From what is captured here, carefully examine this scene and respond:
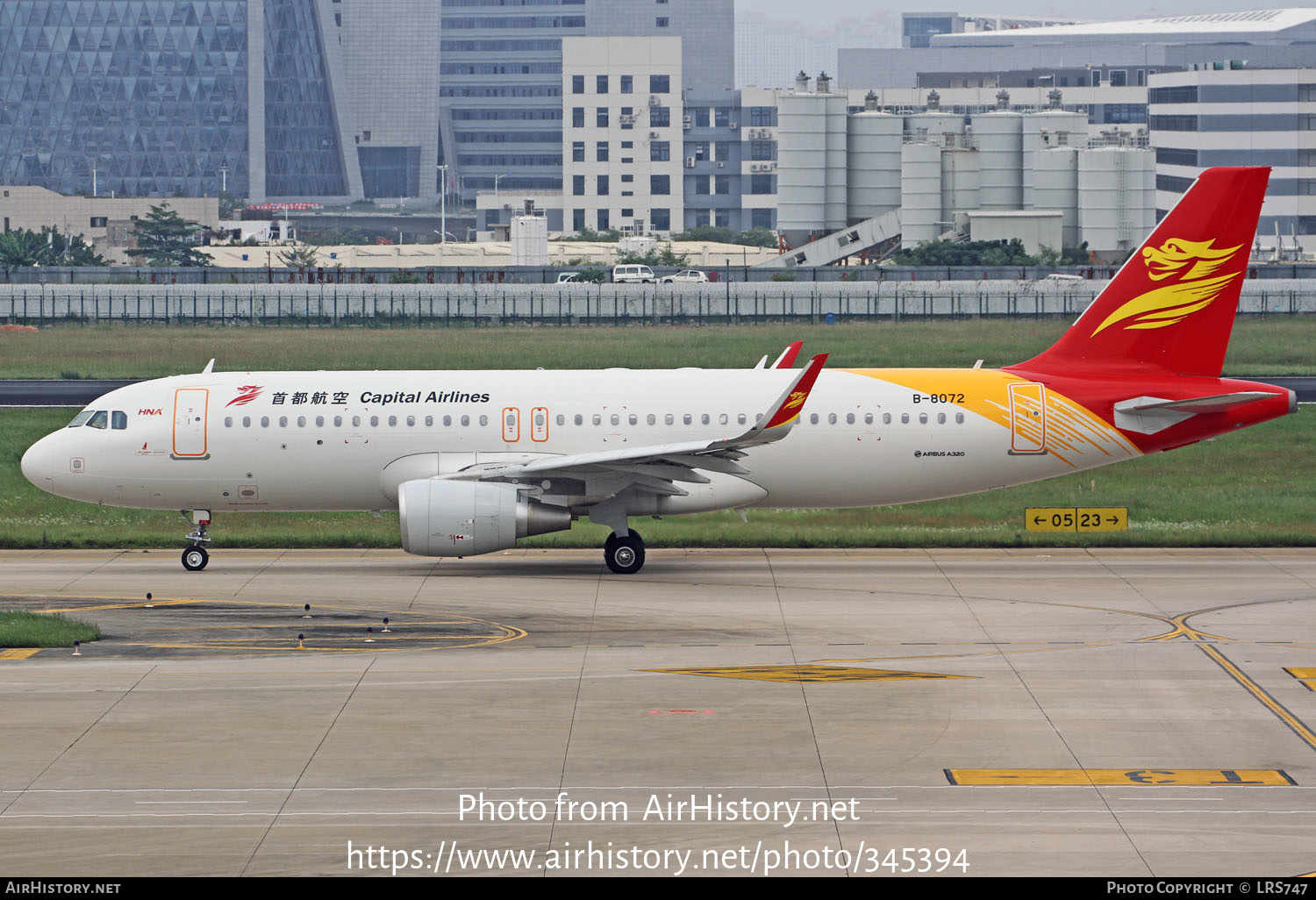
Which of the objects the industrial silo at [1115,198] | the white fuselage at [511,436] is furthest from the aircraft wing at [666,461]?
the industrial silo at [1115,198]

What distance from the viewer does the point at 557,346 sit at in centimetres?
7712

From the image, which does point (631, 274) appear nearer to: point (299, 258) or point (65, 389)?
point (299, 258)

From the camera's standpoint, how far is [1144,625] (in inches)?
1150

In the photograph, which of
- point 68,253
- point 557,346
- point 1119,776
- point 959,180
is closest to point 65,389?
point 557,346

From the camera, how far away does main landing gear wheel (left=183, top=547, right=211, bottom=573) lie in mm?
35812

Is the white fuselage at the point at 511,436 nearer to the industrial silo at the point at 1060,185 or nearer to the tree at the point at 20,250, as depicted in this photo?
the industrial silo at the point at 1060,185

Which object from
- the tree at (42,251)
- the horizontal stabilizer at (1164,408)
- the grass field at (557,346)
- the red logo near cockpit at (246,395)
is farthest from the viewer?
the tree at (42,251)

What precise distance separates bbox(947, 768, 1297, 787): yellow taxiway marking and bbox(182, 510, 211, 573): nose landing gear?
20.9 m

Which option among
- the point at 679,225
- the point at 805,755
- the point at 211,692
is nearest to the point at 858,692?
the point at 805,755

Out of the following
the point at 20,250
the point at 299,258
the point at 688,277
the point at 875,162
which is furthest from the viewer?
the point at 299,258

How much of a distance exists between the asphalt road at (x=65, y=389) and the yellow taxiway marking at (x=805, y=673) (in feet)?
135

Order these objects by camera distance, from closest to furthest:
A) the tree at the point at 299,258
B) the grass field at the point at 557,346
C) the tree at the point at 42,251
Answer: the grass field at the point at 557,346
the tree at the point at 42,251
the tree at the point at 299,258

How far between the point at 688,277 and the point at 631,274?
4.60 meters

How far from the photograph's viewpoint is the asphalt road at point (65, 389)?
6241 centimetres
